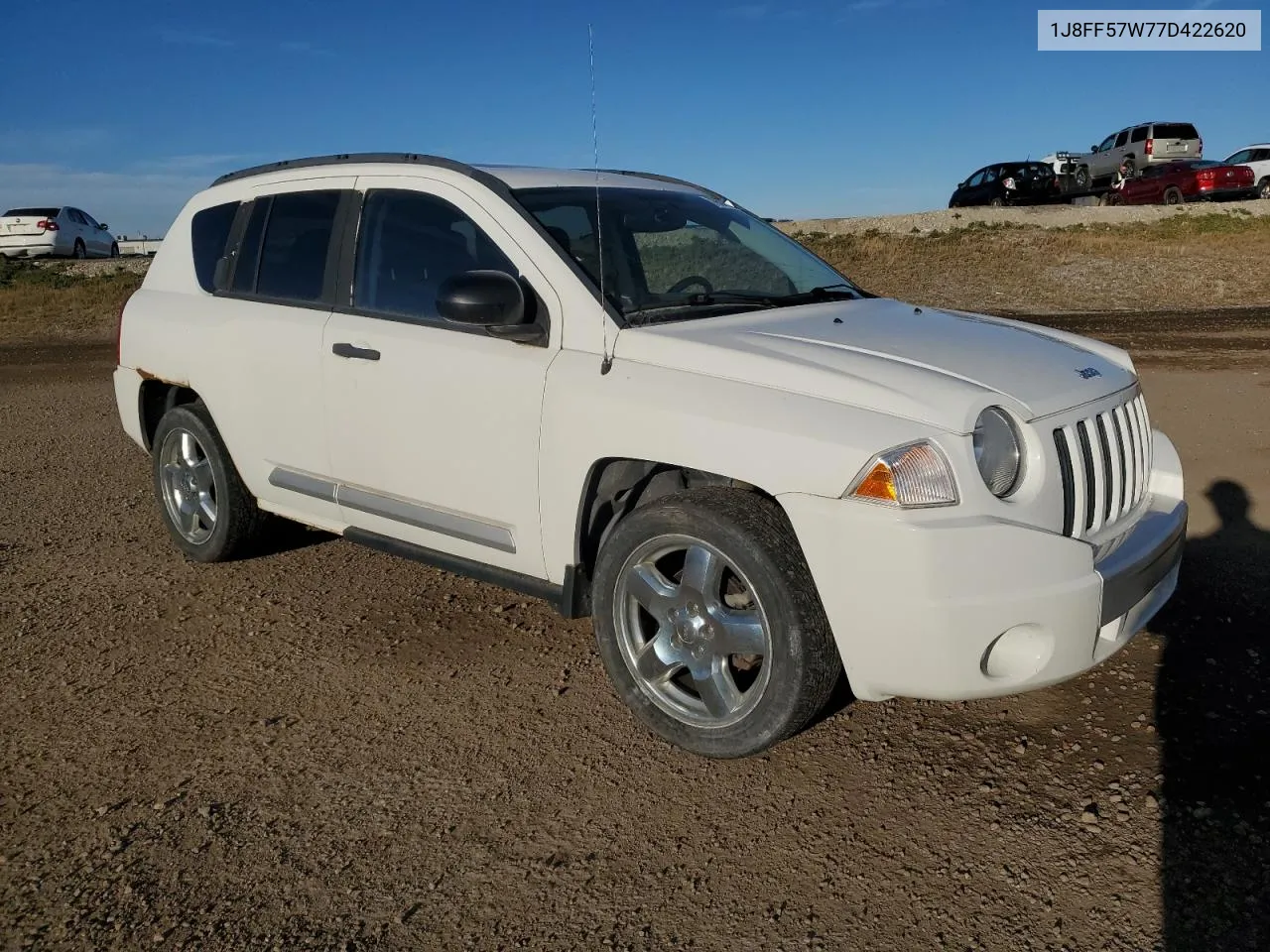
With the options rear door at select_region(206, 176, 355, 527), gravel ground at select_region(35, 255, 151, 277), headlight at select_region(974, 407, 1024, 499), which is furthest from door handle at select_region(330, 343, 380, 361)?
gravel ground at select_region(35, 255, 151, 277)

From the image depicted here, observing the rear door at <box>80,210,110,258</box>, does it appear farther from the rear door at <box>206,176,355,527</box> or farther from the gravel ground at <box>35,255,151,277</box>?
the rear door at <box>206,176,355,527</box>

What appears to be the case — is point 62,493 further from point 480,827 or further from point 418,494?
point 480,827

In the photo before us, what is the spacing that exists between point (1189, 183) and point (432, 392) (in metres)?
30.6

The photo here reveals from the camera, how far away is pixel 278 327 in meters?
4.75

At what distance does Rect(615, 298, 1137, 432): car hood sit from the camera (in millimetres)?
3209

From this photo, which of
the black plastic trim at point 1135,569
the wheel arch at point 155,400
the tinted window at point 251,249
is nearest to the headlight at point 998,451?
the black plastic trim at point 1135,569

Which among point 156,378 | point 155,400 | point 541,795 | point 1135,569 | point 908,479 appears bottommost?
point 541,795

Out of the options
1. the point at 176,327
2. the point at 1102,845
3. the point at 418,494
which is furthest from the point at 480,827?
the point at 176,327

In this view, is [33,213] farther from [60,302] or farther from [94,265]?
[60,302]

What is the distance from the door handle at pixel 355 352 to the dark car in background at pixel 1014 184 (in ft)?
103

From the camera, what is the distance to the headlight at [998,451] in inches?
125

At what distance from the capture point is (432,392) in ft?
13.4

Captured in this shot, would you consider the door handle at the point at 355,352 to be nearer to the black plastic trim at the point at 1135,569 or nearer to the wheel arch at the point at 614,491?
the wheel arch at the point at 614,491

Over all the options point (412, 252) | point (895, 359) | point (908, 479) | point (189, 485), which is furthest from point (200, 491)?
point (908, 479)
